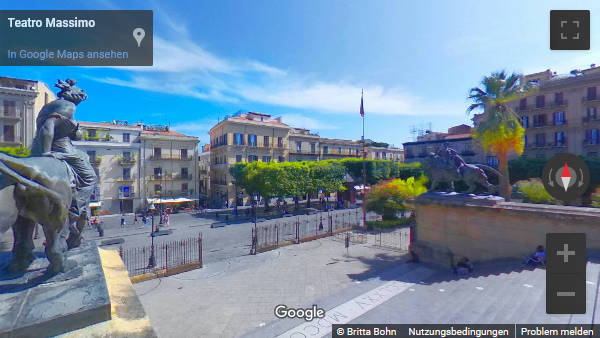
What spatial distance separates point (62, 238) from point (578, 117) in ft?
143

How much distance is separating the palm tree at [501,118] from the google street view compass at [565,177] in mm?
10878

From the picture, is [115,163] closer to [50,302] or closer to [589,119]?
[50,302]

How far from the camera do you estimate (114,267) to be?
558 cm

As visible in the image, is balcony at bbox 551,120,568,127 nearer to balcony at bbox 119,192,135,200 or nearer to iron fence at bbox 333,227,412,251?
iron fence at bbox 333,227,412,251

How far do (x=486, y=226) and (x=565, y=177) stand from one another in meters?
6.59

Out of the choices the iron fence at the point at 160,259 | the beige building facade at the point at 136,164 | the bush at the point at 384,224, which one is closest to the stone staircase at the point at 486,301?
the iron fence at the point at 160,259

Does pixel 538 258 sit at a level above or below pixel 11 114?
below

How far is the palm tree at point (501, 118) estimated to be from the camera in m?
15.5

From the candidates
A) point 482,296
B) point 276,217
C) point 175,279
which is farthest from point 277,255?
point 276,217

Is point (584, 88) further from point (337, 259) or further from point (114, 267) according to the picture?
point (114, 267)

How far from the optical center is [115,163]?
32719 millimetres

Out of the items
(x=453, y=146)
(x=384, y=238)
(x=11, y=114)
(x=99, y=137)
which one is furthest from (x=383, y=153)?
(x=11, y=114)

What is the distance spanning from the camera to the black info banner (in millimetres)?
4773

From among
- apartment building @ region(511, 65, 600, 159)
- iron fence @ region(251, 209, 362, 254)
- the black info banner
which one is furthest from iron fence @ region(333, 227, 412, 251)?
apartment building @ region(511, 65, 600, 159)
